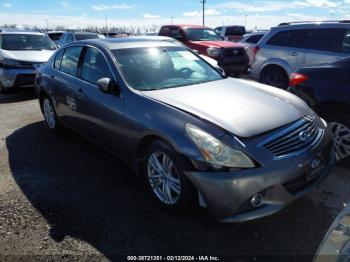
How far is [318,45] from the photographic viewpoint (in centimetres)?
727

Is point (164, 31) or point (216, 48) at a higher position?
point (164, 31)

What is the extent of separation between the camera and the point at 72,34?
14984 millimetres

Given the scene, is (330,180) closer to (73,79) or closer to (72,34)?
(73,79)

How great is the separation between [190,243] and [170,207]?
0.46 metres

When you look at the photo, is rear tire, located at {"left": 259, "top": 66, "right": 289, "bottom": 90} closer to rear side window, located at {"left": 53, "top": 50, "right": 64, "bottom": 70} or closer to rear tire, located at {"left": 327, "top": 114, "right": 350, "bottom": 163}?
rear tire, located at {"left": 327, "top": 114, "right": 350, "bottom": 163}

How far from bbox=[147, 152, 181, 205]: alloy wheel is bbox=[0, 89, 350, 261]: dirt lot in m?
0.19

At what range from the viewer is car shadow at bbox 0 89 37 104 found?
897 centimetres

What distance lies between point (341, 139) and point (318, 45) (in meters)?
3.81

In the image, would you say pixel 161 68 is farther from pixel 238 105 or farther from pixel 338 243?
pixel 338 243

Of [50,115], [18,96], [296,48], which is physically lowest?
[18,96]

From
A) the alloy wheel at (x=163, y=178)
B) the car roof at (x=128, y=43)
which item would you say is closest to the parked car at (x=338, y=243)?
the alloy wheel at (x=163, y=178)

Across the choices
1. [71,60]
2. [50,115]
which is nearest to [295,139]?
[71,60]

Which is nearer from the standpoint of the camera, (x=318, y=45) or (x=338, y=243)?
(x=338, y=243)

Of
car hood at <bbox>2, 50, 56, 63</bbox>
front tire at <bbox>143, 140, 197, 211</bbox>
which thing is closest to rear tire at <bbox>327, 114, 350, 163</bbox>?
front tire at <bbox>143, 140, 197, 211</bbox>
